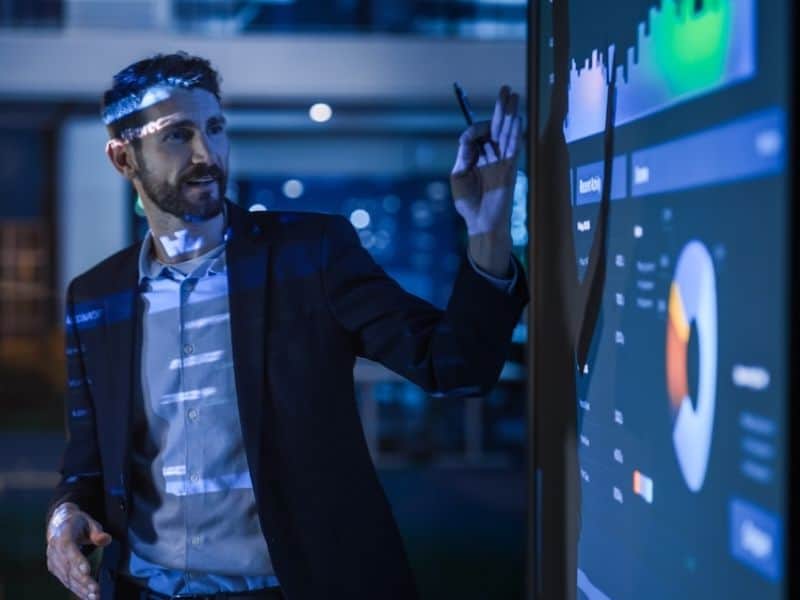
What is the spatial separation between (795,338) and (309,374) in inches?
42.1

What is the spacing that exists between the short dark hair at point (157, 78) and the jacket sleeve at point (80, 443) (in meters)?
0.35

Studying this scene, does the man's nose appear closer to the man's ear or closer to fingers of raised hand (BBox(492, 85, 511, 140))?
the man's ear

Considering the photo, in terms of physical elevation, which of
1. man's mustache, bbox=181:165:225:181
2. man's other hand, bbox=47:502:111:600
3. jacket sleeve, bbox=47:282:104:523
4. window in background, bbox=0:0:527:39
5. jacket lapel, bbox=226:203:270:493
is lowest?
man's other hand, bbox=47:502:111:600

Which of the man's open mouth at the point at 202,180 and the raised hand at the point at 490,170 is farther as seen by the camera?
the man's open mouth at the point at 202,180

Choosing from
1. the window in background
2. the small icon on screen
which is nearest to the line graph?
the small icon on screen

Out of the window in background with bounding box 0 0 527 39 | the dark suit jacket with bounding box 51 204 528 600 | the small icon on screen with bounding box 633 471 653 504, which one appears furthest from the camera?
the window in background with bounding box 0 0 527 39

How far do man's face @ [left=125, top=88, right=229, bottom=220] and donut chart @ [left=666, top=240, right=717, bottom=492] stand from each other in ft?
3.15

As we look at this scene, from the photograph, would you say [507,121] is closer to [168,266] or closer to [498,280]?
[498,280]

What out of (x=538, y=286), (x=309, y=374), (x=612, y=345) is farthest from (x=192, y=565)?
(x=612, y=345)

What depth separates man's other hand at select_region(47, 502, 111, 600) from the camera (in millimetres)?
1847

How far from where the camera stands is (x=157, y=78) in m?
1.97

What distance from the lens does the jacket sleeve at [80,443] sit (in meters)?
2.02

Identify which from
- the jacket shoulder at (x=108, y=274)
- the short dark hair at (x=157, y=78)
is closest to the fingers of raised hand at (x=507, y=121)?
the short dark hair at (x=157, y=78)

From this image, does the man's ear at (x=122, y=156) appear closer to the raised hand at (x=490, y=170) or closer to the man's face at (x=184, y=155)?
the man's face at (x=184, y=155)
